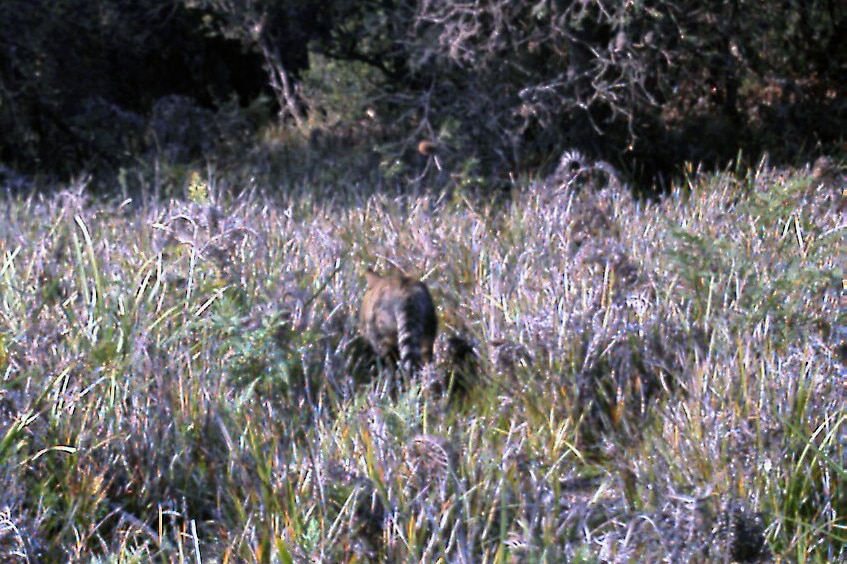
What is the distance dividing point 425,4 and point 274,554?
5.12 m

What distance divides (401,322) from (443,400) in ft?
1.61

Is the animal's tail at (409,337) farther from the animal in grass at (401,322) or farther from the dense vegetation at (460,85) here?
the dense vegetation at (460,85)

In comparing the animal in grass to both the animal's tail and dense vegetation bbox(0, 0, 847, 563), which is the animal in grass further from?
dense vegetation bbox(0, 0, 847, 563)

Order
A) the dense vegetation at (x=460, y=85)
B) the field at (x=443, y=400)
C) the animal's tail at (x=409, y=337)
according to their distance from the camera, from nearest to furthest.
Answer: the field at (x=443, y=400) < the animal's tail at (x=409, y=337) < the dense vegetation at (x=460, y=85)

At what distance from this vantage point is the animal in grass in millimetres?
4523

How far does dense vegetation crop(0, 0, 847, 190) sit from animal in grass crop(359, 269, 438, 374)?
305 cm

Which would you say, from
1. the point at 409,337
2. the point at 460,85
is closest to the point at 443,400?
the point at 409,337

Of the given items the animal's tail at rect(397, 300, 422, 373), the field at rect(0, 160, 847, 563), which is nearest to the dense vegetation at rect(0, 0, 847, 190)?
the field at rect(0, 160, 847, 563)

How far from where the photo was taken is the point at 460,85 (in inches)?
337

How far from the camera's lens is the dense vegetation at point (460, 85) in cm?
779

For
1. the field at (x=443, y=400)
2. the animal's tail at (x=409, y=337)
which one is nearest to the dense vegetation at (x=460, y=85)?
the field at (x=443, y=400)

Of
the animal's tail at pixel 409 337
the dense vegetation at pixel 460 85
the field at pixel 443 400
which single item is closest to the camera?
the field at pixel 443 400

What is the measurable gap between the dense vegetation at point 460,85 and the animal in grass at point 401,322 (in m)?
3.05

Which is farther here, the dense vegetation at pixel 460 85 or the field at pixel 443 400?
the dense vegetation at pixel 460 85
